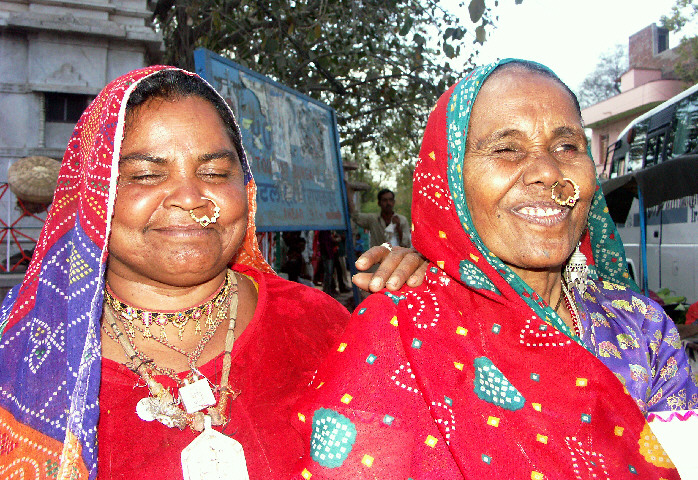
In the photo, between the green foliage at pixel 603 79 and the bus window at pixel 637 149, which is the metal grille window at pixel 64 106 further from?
the green foliage at pixel 603 79

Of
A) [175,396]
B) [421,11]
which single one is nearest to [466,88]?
[175,396]

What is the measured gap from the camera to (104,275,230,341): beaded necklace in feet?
5.70

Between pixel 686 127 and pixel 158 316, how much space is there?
7.65 m

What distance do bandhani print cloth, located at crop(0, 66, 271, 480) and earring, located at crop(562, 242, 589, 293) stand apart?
152 cm

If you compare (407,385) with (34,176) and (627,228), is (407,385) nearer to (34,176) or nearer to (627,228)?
(34,176)

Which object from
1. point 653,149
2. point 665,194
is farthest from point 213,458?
point 653,149

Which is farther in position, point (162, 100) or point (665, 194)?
point (665, 194)

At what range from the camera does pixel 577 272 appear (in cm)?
194

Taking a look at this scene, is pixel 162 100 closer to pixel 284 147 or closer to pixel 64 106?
pixel 284 147

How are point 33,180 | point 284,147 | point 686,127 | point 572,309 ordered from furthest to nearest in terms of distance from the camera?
point 686,127 < point 33,180 < point 284,147 < point 572,309

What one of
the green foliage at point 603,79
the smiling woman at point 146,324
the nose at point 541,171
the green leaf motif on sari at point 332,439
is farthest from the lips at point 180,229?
the green foliage at point 603,79

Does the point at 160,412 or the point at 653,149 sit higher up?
the point at 653,149

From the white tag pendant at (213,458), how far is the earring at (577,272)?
1.25 meters

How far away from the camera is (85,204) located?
5.14 feet
